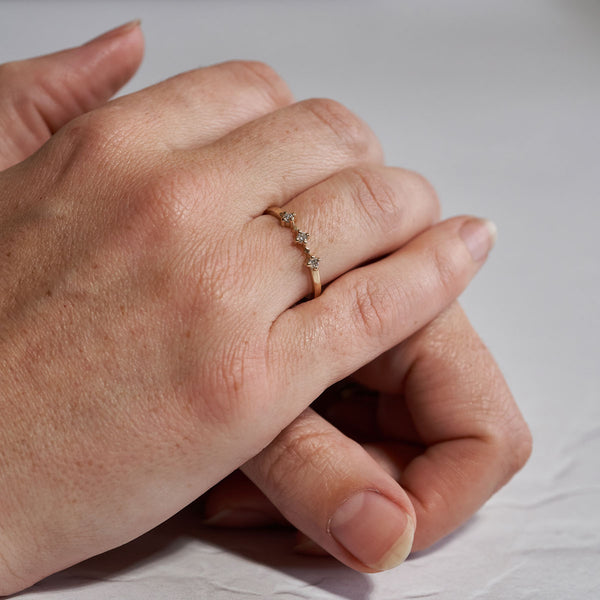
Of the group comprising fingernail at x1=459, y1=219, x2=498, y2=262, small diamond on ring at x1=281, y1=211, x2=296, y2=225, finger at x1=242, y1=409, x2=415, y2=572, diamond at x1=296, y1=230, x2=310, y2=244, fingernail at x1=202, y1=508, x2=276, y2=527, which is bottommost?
fingernail at x1=202, y1=508, x2=276, y2=527

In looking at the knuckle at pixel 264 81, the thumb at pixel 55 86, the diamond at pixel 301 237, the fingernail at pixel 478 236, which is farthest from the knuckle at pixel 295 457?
the thumb at pixel 55 86

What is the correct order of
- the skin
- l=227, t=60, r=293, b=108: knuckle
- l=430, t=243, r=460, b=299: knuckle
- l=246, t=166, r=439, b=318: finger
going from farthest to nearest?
l=227, t=60, r=293, b=108: knuckle < l=430, t=243, r=460, b=299: knuckle < l=246, t=166, r=439, b=318: finger < the skin

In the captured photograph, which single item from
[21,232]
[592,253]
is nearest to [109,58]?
[21,232]

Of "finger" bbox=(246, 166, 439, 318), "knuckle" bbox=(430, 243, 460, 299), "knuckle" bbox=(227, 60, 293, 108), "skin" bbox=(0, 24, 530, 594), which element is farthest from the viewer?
"knuckle" bbox=(227, 60, 293, 108)

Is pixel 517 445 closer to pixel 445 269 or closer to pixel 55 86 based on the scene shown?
pixel 445 269

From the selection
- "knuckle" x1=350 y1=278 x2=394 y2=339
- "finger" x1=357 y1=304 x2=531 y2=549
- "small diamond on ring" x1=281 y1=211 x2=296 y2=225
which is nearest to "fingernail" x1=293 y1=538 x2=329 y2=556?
"finger" x1=357 y1=304 x2=531 y2=549

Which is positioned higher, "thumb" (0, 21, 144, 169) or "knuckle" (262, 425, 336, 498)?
"thumb" (0, 21, 144, 169)

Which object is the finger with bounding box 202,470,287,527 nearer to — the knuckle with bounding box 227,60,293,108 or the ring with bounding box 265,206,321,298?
the ring with bounding box 265,206,321,298
